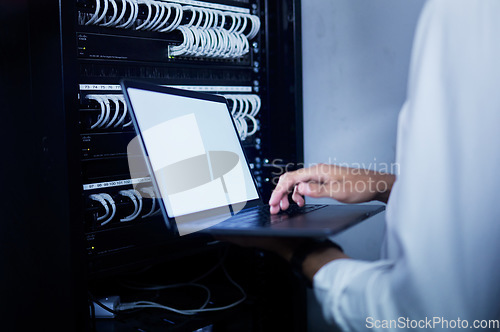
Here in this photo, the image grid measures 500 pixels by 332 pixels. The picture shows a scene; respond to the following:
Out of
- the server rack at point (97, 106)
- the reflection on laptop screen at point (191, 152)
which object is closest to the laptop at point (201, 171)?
the reflection on laptop screen at point (191, 152)

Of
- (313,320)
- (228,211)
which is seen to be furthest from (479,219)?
(313,320)

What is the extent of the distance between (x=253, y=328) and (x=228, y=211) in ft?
1.71

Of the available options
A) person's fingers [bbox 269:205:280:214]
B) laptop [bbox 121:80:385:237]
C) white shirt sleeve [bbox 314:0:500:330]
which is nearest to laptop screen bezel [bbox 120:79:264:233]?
laptop [bbox 121:80:385:237]

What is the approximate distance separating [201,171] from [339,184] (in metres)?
0.34

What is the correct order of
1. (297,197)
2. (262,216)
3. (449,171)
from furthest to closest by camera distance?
(297,197), (262,216), (449,171)

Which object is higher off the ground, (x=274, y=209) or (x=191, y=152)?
(x=191, y=152)

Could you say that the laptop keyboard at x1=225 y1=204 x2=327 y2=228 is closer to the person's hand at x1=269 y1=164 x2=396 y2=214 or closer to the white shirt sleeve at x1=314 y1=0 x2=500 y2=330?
the person's hand at x1=269 y1=164 x2=396 y2=214

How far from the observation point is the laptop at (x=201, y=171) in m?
0.95

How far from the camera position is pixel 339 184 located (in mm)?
1190

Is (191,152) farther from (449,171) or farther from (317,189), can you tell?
(449,171)

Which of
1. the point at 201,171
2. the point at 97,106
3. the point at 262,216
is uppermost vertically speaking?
the point at 97,106

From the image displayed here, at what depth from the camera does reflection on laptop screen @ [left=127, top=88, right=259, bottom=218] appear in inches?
39.5

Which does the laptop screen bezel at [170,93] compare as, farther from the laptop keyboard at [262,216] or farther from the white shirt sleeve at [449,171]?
the white shirt sleeve at [449,171]

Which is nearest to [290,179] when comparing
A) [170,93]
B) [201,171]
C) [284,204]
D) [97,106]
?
[284,204]
